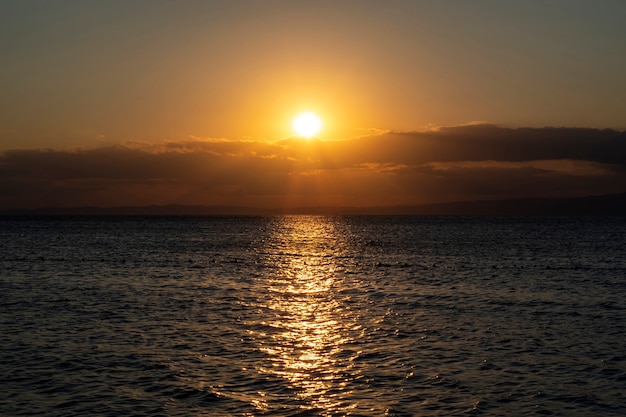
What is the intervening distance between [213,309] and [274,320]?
5.76 m

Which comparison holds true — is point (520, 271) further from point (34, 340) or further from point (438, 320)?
point (34, 340)

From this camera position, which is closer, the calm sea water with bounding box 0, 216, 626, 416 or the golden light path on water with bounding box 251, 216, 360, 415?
the calm sea water with bounding box 0, 216, 626, 416

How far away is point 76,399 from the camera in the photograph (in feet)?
72.1

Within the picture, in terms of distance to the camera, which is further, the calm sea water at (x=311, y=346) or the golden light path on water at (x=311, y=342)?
the golden light path on water at (x=311, y=342)

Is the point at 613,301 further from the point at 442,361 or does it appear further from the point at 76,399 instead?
the point at 76,399

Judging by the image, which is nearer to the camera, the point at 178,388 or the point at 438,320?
the point at 178,388

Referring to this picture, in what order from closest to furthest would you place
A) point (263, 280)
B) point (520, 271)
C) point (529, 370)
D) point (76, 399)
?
point (76, 399)
point (529, 370)
point (263, 280)
point (520, 271)

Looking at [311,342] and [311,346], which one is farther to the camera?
[311,342]

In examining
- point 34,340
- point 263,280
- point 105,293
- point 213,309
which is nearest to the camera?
point 34,340

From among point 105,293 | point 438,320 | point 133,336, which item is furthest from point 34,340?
point 438,320

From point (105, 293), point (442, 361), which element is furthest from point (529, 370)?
point (105, 293)

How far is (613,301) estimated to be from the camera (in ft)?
148

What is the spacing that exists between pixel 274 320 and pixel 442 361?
42.0 ft

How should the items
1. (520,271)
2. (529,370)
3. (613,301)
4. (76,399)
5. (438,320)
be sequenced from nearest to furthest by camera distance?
(76,399)
(529,370)
(438,320)
(613,301)
(520,271)
